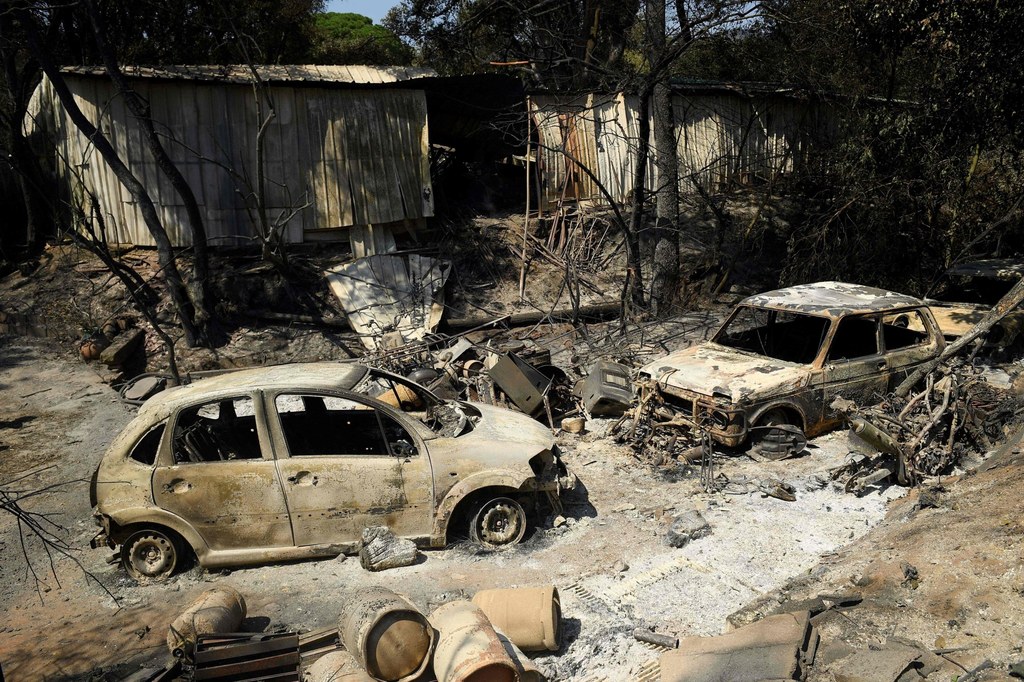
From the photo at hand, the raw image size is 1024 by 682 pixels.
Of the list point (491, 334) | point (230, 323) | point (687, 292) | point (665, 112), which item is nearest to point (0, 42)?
point (230, 323)

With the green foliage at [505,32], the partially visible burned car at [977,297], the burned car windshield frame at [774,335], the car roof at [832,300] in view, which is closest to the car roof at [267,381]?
the burned car windshield frame at [774,335]

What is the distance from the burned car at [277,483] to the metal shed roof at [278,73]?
29.4 ft

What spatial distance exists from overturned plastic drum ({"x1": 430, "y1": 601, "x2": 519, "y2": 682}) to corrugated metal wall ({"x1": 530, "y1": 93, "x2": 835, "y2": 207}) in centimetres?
1130

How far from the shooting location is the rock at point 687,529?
6.21 meters

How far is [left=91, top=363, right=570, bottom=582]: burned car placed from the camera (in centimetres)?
586

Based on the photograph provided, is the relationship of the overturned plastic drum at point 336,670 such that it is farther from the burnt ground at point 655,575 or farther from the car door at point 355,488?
the car door at point 355,488

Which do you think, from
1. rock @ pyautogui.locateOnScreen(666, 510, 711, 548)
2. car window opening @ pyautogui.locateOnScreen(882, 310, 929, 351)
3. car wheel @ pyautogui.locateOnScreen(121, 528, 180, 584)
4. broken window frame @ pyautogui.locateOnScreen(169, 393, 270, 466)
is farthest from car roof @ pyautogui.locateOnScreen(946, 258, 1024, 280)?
car wheel @ pyautogui.locateOnScreen(121, 528, 180, 584)

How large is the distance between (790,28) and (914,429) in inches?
452

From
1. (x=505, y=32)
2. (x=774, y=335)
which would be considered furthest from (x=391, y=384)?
(x=505, y=32)

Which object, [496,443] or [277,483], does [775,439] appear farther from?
[277,483]

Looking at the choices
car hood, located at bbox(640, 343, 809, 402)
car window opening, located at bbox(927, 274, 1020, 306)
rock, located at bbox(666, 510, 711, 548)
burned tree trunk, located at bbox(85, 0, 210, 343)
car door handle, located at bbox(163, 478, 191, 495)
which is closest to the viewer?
car door handle, located at bbox(163, 478, 191, 495)

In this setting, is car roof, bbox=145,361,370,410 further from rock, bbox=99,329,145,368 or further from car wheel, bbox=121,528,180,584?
rock, bbox=99,329,145,368

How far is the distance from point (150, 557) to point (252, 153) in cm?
949

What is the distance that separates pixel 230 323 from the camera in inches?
504
